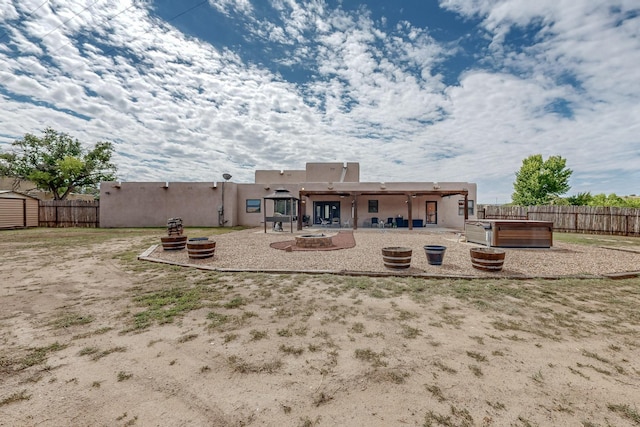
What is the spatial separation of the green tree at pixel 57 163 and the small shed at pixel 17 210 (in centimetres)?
848

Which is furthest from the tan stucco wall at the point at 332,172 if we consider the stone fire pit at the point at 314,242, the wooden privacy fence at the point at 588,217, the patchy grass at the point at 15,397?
the patchy grass at the point at 15,397

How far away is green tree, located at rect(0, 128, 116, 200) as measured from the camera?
2725cm

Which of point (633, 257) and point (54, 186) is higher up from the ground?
point (54, 186)

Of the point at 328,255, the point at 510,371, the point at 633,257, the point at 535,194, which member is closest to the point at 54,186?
the point at 328,255

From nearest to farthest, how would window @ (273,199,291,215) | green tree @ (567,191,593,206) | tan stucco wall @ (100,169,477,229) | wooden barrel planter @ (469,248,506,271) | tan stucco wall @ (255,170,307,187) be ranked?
wooden barrel planter @ (469,248,506,271)
window @ (273,199,291,215)
tan stucco wall @ (100,169,477,229)
tan stucco wall @ (255,170,307,187)
green tree @ (567,191,593,206)

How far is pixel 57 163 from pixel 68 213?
9.72 meters

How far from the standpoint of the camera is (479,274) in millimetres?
6602

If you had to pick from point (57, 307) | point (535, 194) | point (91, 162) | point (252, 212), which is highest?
point (91, 162)

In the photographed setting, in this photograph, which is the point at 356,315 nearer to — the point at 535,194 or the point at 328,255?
the point at 328,255

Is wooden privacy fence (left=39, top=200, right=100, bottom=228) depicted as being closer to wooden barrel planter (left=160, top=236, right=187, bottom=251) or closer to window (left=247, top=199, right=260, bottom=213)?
window (left=247, top=199, right=260, bottom=213)

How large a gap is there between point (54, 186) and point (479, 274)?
1545 inches

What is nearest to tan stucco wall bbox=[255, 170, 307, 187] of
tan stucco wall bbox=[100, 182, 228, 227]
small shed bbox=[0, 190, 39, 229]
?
tan stucco wall bbox=[100, 182, 228, 227]

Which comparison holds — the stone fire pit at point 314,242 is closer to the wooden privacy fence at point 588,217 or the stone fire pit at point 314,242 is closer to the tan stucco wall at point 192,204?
the tan stucco wall at point 192,204

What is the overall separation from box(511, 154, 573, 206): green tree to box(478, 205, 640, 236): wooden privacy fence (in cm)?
1691
